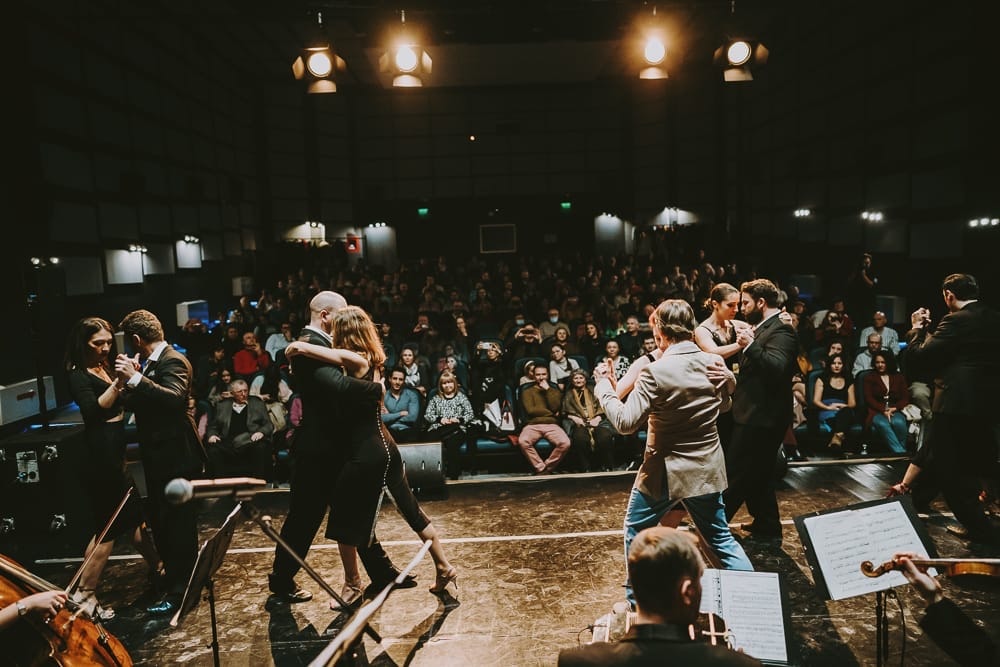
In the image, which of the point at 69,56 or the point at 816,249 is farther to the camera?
the point at 816,249

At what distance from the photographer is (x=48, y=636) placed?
6.75 feet

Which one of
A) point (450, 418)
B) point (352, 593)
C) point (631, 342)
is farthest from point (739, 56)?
point (352, 593)

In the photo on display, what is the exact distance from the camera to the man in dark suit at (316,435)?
3.09 m

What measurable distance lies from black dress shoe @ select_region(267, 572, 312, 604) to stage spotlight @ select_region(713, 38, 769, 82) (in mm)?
5533

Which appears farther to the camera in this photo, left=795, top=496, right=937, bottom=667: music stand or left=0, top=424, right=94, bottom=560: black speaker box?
left=0, top=424, right=94, bottom=560: black speaker box

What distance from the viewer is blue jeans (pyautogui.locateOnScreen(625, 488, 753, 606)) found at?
2.86m

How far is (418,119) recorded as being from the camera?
17.2 metres

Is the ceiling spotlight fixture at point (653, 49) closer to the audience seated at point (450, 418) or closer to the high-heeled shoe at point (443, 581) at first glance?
the audience seated at point (450, 418)

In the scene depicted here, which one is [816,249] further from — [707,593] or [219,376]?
[707,593]

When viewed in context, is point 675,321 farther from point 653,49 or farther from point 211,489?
point 653,49

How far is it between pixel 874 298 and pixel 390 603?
8.15 meters

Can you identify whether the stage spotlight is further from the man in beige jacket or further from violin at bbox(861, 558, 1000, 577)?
violin at bbox(861, 558, 1000, 577)

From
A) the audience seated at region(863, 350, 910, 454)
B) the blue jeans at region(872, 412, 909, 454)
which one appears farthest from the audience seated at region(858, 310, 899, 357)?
the blue jeans at region(872, 412, 909, 454)

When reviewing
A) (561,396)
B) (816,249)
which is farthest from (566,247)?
(561,396)
